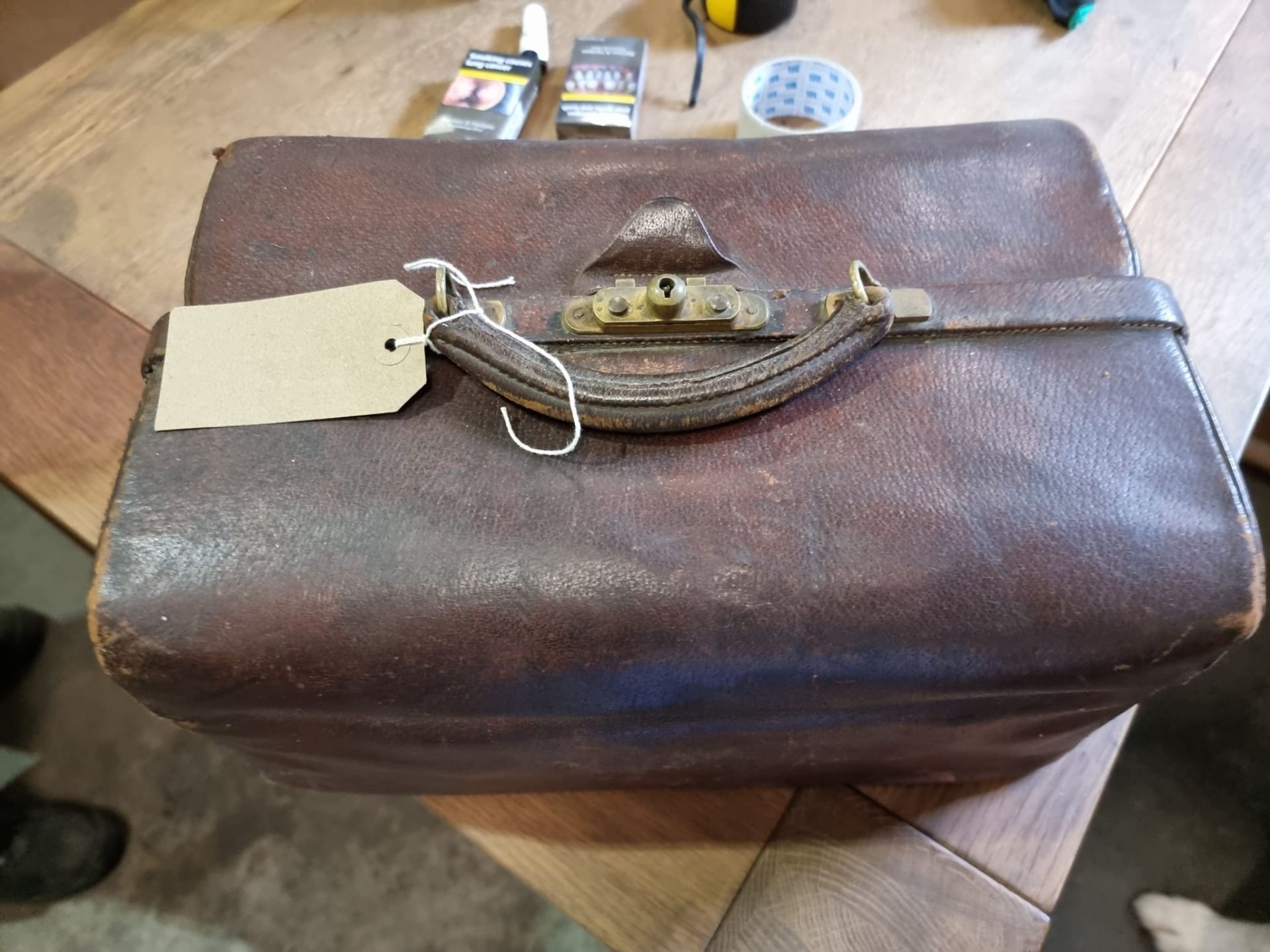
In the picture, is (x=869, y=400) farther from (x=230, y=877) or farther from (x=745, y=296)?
(x=230, y=877)

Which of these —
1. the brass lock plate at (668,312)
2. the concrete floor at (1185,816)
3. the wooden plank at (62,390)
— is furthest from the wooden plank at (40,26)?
the concrete floor at (1185,816)

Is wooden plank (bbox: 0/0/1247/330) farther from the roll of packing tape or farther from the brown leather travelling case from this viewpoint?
the brown leather travelling case

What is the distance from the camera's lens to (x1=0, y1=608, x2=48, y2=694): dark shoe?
1230 millimetres

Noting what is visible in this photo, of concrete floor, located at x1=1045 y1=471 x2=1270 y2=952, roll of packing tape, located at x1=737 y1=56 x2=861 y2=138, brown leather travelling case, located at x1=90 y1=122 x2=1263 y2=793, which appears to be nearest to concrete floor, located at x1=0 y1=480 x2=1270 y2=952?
concrete floor, located at x1=1045 y1=471 x2=1270 y2=952

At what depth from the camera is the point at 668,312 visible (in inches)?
21.6

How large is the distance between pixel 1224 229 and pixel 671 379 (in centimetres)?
62

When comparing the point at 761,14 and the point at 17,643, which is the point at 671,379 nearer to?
the point at 761,14

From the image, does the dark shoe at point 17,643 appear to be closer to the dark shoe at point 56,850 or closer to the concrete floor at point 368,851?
the concrete floor at point 368,851

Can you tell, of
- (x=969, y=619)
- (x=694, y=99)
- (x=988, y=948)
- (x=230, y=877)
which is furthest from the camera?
(x=230, y=877)

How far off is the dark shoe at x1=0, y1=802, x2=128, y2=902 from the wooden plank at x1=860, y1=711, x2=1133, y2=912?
95 centimetres

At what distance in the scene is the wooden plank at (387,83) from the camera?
0.87 meters

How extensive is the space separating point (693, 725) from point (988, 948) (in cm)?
30

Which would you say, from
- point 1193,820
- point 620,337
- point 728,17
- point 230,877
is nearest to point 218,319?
point 620,337

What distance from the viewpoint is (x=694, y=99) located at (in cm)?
90
